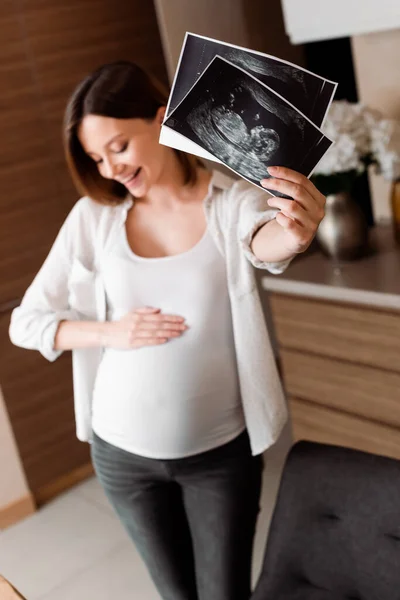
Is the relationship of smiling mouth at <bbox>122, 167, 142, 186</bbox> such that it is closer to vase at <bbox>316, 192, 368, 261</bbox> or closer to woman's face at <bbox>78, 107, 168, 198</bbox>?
woman's face at <bbox>78, 107, 168, 198</bbox>

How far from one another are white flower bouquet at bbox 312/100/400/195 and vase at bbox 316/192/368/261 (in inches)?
1.7

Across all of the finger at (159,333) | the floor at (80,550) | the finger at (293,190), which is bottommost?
the floor at (80,550)

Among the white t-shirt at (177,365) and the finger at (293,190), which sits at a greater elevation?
the finger at (293,190)

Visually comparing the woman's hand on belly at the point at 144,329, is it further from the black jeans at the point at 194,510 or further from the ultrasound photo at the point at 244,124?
the ultrasound photo at the point at 244,124

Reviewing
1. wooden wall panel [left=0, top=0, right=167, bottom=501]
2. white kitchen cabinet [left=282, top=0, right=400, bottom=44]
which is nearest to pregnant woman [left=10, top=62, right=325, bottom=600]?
white kitchen cabinet [left=282, top=0, right=400, bottom=44]

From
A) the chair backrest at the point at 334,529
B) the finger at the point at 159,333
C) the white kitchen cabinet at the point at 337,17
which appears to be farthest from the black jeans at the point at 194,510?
the white kitchen cabinet at the point at 337,17

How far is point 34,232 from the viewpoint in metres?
3.03

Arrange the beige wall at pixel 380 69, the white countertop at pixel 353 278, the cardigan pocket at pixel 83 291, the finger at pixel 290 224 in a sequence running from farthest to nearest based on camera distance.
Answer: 1. the beige wall at pixel 380 69
2. the white countertop at pixel 353 278
3. the cardigan pocket at pixel 83 291
4. the finger at pixel 290 224

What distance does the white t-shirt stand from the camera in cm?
158

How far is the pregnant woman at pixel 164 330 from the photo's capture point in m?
1.57

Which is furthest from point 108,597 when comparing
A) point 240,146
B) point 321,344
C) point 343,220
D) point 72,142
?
point 240,146

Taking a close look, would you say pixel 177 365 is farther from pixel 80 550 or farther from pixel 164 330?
A: pixel 80 550

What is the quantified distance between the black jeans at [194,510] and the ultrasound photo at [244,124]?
77 centimetres

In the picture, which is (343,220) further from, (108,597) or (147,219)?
(108,597)
